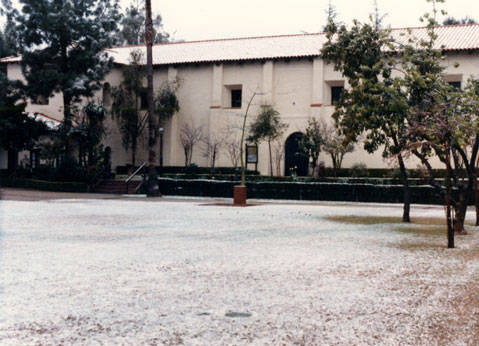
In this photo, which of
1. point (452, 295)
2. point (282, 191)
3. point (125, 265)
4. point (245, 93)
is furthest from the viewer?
point (245, 93)

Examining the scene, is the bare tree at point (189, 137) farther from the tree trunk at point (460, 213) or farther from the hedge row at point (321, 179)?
the tree trunk at point (460, 213)

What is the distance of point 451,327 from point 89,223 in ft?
38.6

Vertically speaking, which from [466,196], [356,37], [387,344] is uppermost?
[356,37]

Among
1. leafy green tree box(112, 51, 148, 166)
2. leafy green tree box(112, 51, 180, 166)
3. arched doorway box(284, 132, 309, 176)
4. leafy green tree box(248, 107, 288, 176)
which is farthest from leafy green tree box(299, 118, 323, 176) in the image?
leafy green tree box(112, 51, 148, 166)

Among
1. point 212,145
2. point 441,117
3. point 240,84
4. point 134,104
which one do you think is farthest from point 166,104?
point 441,117

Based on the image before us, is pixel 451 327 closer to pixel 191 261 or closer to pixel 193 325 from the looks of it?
pixel 193 325

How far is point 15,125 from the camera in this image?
114 ft

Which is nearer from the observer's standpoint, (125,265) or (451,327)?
(451,327)

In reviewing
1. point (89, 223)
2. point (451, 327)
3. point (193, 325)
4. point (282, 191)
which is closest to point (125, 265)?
point (193, 325)

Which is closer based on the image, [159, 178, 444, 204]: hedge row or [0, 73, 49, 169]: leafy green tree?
[159, 178, 444, 204]: hedge row

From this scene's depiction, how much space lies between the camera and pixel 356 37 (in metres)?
16.2

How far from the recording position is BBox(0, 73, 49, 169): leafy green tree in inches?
1372

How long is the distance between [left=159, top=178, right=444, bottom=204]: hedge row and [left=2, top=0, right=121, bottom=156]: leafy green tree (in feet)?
29.3

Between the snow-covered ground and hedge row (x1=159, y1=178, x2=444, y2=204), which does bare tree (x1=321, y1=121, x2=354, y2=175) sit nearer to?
hedge row (x1=159, y1=178, x2=444, y2=204)
